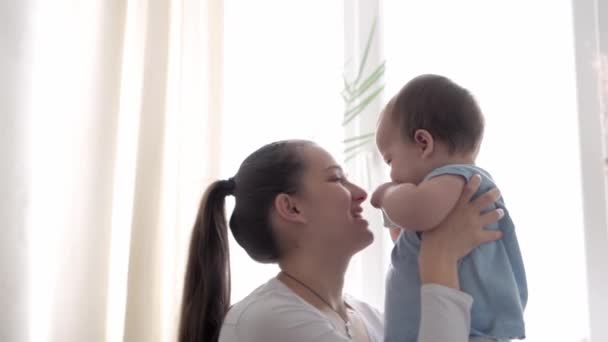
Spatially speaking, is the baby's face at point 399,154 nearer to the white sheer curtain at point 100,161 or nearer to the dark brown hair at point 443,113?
the dark brown hair at point 443,113

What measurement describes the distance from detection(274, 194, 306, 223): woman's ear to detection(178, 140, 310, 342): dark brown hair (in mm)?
16

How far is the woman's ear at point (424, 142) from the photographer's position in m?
1.14

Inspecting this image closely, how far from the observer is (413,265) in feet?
3.86

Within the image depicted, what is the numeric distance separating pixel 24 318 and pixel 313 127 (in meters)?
1.02

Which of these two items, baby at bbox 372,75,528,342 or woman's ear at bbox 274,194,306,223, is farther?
woman's ear at bbox 274,194,306,223

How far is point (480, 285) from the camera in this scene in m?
1.11

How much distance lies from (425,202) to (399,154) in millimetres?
148

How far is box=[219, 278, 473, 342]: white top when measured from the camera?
3.38 ft

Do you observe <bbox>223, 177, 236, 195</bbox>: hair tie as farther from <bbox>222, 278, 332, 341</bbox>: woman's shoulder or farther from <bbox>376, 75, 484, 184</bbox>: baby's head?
<bbox>376, 75, 484, 184</bbox>: baby's head

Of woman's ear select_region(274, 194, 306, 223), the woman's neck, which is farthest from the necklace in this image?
woman's ear select_region(274, 194, 306, 223)

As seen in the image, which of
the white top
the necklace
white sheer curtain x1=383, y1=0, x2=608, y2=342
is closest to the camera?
the white top

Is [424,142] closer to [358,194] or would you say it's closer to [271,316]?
[358,194]

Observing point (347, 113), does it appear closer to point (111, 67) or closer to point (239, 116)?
point (239, 116)

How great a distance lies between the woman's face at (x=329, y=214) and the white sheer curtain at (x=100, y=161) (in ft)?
1.62
